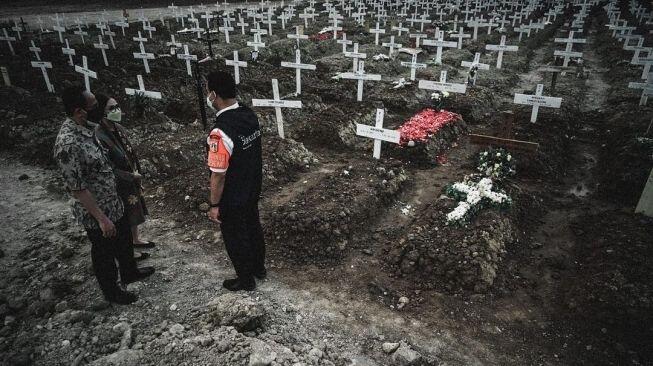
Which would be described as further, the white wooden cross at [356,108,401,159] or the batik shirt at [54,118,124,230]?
the white wooden cross at [356,108,401,159]

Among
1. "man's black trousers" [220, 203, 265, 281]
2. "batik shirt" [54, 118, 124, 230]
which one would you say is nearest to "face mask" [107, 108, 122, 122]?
"batik shirt" [54, 118, 124, 230]

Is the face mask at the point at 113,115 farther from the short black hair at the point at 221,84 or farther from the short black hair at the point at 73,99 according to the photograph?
the short black hair at the point at 221,84

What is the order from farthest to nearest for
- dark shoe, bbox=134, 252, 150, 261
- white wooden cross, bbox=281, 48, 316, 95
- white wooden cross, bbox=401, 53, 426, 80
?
white wooden cross, bbox=401, 53, 426, 80 → white wooden cross, bbox=281, 48, 316, 95 → dark shoe, bbox=134, 252, 150, 261

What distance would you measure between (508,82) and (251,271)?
14.4 m

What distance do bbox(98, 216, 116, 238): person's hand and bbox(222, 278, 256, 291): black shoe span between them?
1426 mm

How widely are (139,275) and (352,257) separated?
2.83 m

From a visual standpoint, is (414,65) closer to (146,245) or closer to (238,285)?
(146,245)

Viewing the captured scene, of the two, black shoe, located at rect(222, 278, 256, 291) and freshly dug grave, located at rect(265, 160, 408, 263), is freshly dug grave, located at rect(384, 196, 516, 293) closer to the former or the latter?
freshly dug grave, located at rect(265, 160, 408, 263)

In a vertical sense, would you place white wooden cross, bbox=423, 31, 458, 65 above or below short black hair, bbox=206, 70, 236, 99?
below

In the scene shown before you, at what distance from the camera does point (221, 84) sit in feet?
12.3

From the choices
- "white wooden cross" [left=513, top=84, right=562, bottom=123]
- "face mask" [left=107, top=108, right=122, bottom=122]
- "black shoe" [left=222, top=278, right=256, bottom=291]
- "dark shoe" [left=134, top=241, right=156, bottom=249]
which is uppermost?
"face mask" [left=107, top=108, right=122, bottom=122]

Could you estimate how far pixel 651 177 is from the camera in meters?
5.70

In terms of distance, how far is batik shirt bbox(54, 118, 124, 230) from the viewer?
3.48 m

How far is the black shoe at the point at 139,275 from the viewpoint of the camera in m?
4.50
